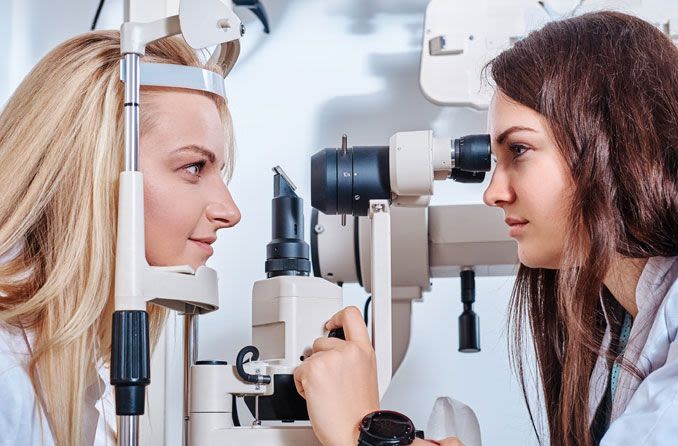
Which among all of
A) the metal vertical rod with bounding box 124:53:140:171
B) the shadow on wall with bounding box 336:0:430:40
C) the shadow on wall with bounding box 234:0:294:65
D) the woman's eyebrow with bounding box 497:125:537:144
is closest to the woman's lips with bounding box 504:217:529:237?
the woman's eyebrow with bounding box 497:125:537:144

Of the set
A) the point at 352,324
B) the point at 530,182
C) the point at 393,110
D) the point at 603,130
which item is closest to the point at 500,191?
the point at 530,182

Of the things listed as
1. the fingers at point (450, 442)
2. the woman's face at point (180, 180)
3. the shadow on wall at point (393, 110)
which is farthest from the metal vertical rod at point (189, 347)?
the shadow on wall at point (393, 110)

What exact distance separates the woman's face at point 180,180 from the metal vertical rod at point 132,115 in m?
0.19

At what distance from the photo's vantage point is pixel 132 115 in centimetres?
86

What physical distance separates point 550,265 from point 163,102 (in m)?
0.55

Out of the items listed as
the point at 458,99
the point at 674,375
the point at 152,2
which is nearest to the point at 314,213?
the point at 458,99

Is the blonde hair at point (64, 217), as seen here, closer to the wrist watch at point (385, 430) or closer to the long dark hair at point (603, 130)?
the wrist watch at point (385, 430)

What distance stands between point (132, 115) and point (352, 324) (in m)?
0.34

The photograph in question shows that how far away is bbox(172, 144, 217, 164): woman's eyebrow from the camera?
1.07 m

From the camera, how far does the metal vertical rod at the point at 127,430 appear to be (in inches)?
32.5

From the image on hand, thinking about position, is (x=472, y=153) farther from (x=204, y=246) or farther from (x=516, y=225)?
(x=204, y=246)

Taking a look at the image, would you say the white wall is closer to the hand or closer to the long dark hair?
the long dark hair

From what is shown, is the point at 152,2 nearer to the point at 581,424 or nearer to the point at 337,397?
the point at 337,397

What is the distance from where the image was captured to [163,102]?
1.07m
